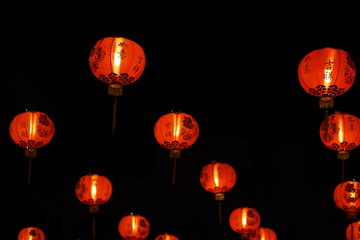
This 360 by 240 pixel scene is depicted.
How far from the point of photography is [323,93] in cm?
759

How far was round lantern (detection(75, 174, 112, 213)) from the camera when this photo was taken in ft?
36.3

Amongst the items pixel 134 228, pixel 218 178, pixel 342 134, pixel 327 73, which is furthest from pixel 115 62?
pixel 134 228

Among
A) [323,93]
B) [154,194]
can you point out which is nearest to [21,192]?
[154,194]

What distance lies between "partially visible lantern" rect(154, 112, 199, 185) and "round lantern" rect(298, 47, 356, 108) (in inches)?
92.1

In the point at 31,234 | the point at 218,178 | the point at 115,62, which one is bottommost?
the point at 31,234

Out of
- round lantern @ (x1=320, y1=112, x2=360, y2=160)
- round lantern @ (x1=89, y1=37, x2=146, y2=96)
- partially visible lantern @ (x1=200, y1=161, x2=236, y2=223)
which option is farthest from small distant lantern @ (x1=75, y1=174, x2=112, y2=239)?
round lantern @ (x1=320, y1=112, x2=360, y2=160)

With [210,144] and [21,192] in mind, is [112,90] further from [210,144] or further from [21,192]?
[210,144]

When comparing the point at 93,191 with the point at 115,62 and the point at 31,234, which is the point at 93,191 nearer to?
the point at 31,234

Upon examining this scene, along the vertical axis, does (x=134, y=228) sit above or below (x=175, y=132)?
below

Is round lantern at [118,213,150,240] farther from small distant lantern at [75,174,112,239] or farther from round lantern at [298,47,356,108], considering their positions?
round lantern at [298,47,356,108]

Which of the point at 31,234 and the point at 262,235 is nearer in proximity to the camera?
the point at 31,234

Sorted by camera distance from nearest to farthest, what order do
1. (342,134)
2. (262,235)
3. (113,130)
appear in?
(113,130) → (342,134) → (262,235)

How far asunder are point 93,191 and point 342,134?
4534 millimetres

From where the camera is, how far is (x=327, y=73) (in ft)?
24.7
